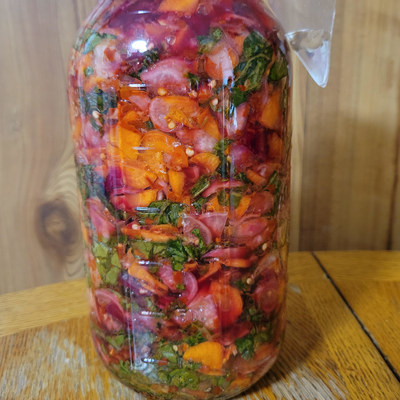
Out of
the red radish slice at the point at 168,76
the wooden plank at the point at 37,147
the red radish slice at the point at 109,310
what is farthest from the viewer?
the wooden plank at the point at 37,147

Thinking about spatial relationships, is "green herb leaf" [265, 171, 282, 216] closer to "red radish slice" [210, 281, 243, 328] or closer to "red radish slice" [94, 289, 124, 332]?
"red radish slice" [210, 281, 243, 328]

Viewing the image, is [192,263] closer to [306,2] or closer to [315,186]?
[306,2]

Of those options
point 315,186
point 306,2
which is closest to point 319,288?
point 315,186

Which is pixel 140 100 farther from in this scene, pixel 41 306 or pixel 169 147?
pixel 41 306

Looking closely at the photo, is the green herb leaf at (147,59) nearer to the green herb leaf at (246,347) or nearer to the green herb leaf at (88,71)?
the green herb leaf at (88,71)

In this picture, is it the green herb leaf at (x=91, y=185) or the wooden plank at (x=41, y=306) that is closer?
the green herb leaf at (x=91, y=185)

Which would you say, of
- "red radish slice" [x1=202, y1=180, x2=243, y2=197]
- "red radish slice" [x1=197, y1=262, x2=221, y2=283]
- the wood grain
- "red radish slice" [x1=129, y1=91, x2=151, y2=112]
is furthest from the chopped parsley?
the wood grain

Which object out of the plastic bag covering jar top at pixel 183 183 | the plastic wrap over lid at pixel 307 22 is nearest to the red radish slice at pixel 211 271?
the plastic bag covering jar top at pixel 183 183
